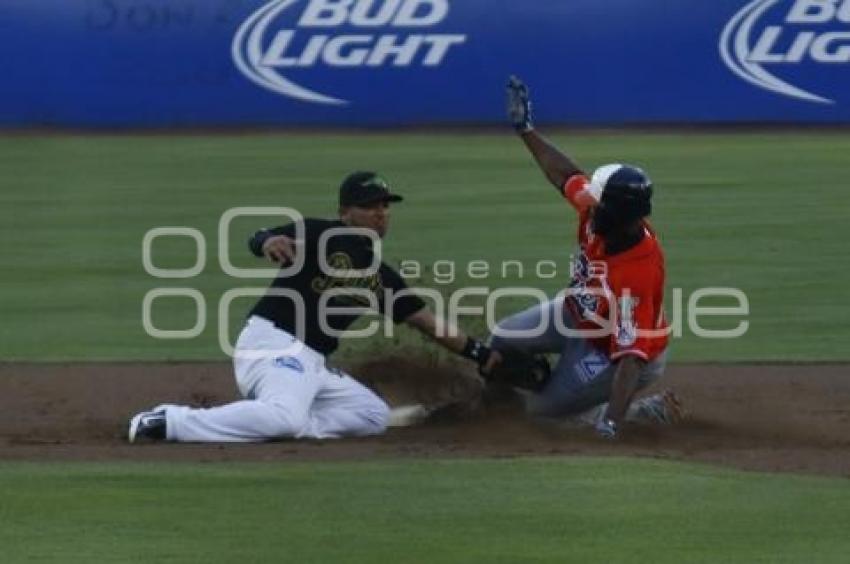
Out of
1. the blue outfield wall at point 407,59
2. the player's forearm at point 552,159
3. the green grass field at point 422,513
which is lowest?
the green grass field at point 422,513

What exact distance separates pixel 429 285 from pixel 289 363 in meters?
4.44

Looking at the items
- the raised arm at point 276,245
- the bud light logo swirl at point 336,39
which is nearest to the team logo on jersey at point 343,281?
the raised arm at point 276,245

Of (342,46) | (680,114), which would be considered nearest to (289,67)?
(342,46)

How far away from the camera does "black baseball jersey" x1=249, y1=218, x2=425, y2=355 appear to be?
9.73 meters

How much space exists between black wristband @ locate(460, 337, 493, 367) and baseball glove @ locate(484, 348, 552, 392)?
23cm

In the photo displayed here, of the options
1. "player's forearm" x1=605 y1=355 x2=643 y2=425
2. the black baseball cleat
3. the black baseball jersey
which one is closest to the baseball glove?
"player's forearm" x1=605 y1=355 x2=643 y2=425

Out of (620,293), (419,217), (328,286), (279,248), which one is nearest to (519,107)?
(620,293)

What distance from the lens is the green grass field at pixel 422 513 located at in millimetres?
7395

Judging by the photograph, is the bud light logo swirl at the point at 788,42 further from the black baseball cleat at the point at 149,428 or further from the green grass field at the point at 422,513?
the green grass field at the point at 422,513

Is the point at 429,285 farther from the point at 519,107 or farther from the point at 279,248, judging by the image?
the point at 279,248

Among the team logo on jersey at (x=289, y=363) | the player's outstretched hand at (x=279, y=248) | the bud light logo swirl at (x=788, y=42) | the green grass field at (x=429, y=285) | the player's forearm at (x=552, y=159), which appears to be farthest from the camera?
the bud light logo swirl at (x=788, y=42)

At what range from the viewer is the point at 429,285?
1412 centimetres

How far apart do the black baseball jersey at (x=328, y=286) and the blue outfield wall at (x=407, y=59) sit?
16547 millimetres

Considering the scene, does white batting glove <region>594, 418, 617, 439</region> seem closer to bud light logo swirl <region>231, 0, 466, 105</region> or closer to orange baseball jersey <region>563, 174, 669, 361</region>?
orange baseball jersey <region>563, 174, 669, 361</region>
